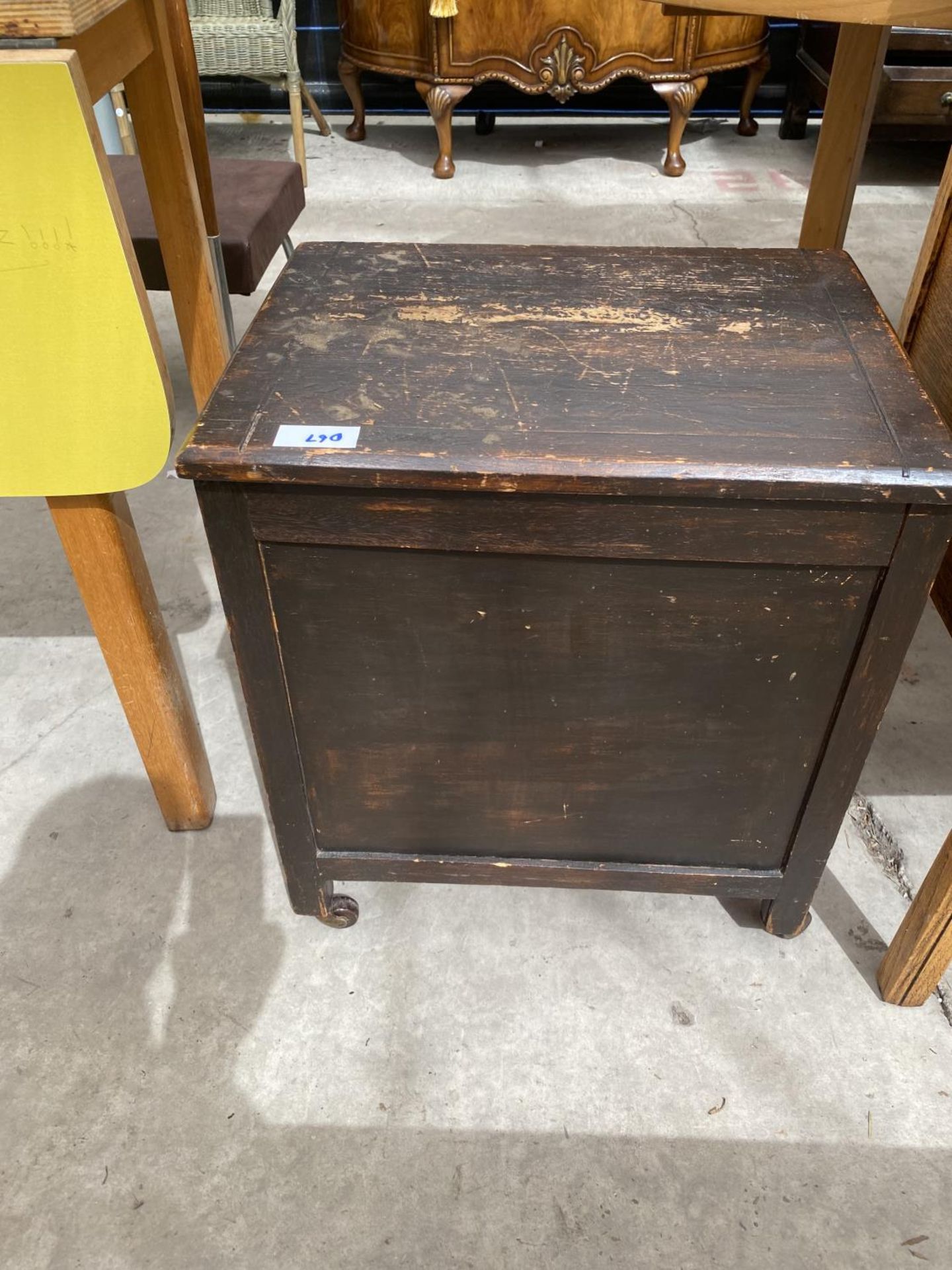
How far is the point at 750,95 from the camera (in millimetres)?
3855

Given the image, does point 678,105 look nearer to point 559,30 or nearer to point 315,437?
point 559,30

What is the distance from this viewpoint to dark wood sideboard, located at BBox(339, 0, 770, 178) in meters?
3.22

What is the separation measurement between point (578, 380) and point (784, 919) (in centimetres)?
73

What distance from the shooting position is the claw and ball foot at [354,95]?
3768 mm

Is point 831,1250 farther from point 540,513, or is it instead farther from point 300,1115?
point 540,513

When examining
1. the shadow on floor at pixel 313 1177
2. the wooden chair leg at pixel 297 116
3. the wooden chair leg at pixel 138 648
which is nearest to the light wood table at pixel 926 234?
the shadow on floor at pixel 313 1177

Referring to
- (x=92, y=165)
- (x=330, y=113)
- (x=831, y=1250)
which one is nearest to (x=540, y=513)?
(x=92, y=165)

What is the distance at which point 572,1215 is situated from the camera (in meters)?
1.03

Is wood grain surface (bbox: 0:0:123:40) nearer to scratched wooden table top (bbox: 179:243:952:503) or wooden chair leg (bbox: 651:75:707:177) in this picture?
scratched wooden table top (bbox: 179:243:952:503)

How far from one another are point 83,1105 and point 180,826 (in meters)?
0.41

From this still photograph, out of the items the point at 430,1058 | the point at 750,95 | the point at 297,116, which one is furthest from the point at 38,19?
the point at 750,95

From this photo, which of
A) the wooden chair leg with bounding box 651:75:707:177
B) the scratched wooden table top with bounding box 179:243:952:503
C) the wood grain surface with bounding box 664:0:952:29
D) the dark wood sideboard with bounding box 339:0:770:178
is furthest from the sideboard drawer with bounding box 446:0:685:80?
the wood grain surface with bounding box 664:0:952:29

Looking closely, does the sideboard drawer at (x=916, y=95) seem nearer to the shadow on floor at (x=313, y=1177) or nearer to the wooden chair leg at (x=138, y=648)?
the wooden chair leg at (x=138, y=648)

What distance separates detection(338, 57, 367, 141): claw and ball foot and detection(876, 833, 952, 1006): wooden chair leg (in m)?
3.66
